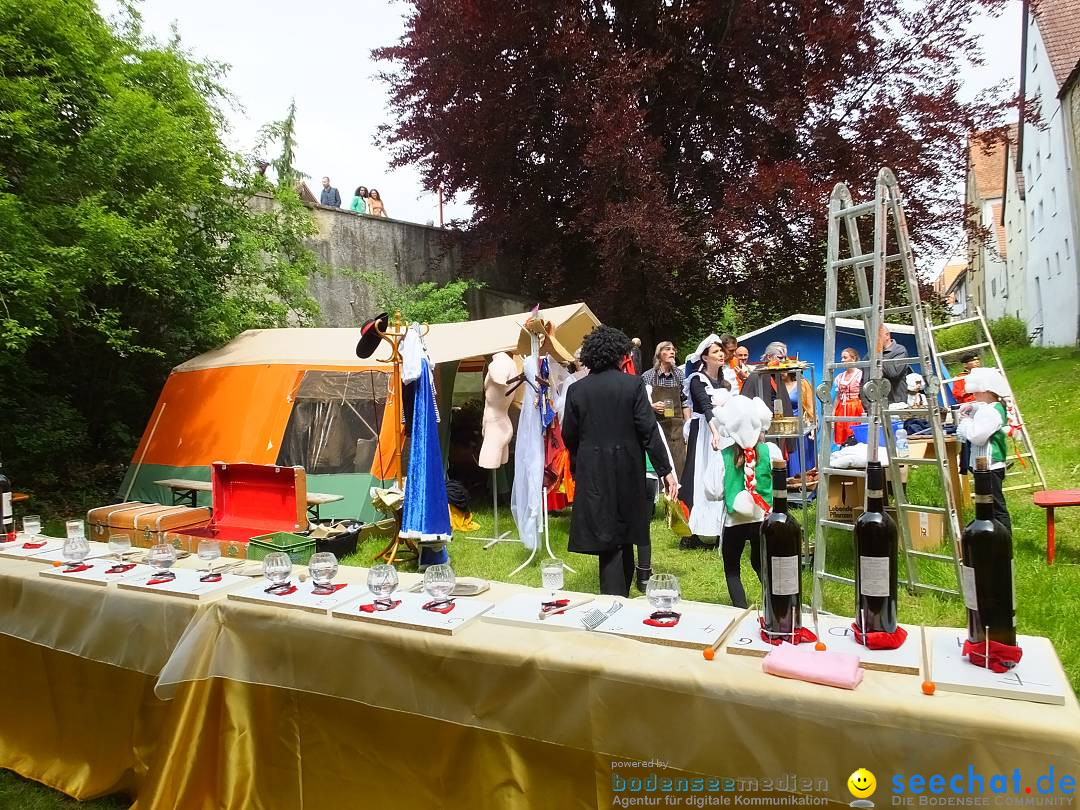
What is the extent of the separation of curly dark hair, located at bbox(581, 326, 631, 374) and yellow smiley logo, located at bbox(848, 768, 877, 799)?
228cm

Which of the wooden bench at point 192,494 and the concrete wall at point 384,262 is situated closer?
the wooden bench at point 192,494

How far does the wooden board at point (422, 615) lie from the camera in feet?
5.94

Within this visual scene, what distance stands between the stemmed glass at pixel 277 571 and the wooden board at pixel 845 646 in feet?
4.66

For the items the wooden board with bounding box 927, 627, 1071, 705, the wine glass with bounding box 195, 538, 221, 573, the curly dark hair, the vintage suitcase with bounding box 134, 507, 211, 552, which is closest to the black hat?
the vintage suitcase with bounding box 134, 507, 211, 552

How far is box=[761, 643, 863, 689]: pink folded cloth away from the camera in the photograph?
1.36 metres

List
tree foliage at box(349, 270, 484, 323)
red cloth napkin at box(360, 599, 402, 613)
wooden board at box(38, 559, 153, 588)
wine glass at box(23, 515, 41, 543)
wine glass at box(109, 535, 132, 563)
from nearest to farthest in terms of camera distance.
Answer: red cloth napkin at box(360, 599, 402, 613) → wooden board at box(38, 559, 153, 588) → wine glass at box(109, 535, 132, 563) → wine glass at box(23, 515, 41, 543) → tree foliage at box(349, 270, 484, 323)

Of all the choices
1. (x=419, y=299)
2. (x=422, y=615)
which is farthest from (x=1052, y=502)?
(x=419, y=299)

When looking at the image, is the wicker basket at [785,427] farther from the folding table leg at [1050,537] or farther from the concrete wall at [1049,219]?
the concrete wall at [1049,219]

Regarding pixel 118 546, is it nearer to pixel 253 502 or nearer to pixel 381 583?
pixel 381 583

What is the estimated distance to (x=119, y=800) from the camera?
239 centimetres

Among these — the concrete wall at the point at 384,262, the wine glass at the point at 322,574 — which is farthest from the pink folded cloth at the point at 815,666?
the concrete wall at the point at 384,262

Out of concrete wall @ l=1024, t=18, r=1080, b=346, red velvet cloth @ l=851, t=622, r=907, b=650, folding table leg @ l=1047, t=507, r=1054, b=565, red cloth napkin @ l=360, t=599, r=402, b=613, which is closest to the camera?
red velvet cloth @ l=851, t=622, r=907, b=650

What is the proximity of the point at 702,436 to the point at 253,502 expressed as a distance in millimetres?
3929

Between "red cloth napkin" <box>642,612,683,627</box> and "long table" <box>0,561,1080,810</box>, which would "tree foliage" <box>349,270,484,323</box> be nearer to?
"long table" <box>0,561,1080,810</box>
